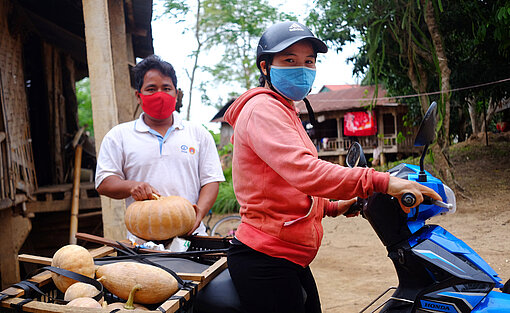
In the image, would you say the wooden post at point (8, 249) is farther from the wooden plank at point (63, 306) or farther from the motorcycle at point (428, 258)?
the motorcycle at point (428, 258)

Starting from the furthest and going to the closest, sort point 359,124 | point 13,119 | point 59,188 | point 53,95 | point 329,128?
point 329,128
point 359,124
point 53,95
point 59,188
point 13,119

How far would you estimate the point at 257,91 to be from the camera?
1.84 meters

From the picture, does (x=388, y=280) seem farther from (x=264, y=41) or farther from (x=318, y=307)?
(x=264, y=41)

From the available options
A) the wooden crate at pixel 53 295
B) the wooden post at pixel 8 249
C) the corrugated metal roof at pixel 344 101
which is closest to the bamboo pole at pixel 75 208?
the wooden post at pixel 8 249

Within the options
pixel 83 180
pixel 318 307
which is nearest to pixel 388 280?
pixel 318 307

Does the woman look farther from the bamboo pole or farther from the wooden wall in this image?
the bamboo pole

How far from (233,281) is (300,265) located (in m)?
0.28

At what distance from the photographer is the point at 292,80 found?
191 centimetres

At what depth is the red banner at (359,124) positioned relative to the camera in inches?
870

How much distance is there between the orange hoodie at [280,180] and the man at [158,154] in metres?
1.08

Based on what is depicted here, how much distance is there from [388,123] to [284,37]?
22979 mm

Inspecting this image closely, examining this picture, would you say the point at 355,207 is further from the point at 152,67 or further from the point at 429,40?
the point at 429,40

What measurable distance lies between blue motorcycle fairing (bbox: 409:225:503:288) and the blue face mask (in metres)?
0.78

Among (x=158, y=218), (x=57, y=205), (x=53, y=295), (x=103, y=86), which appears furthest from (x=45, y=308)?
(x=57, y=205)
